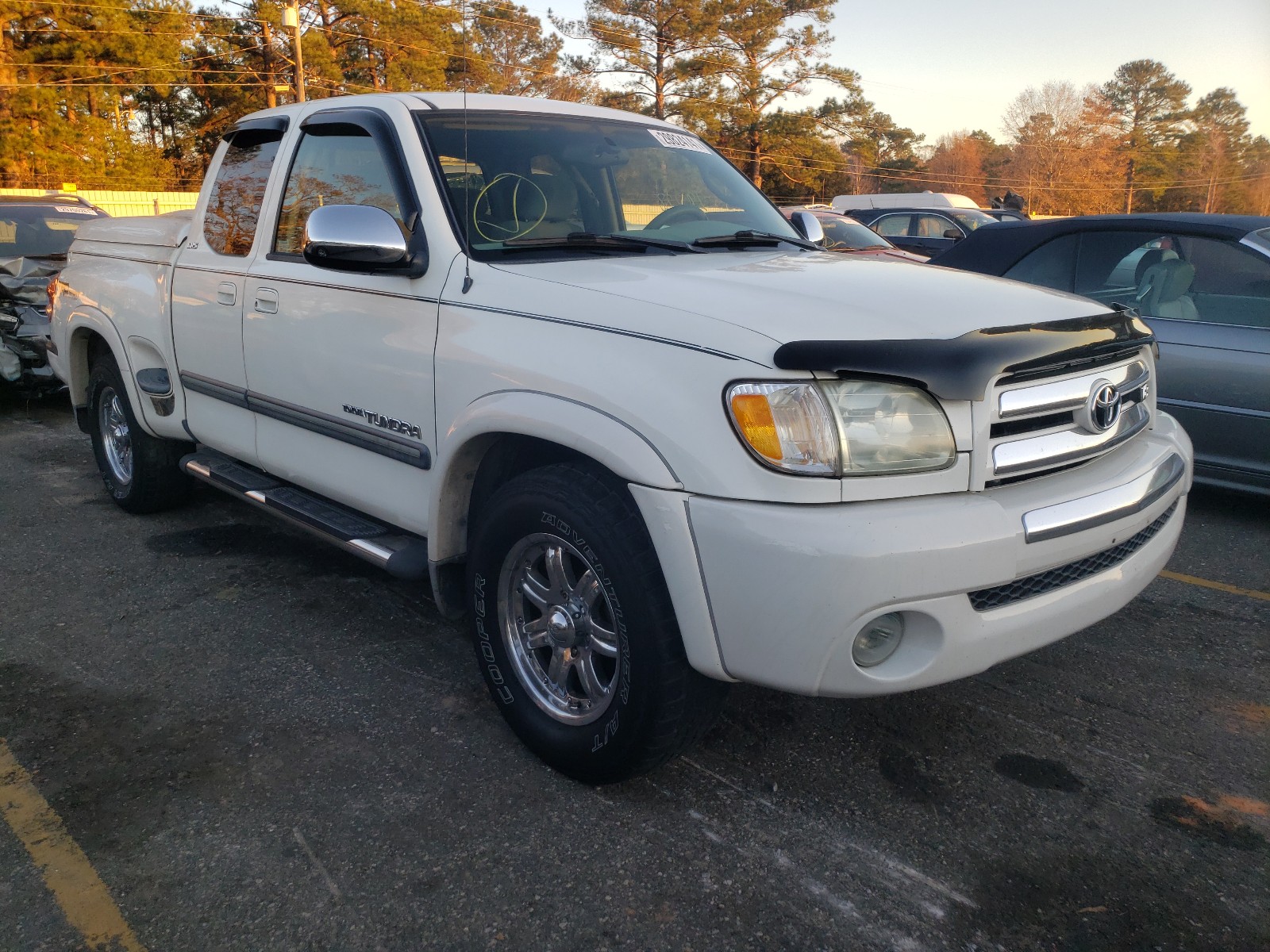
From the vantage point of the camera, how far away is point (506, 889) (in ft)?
7.91

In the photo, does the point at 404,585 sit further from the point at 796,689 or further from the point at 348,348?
the point at 796,689

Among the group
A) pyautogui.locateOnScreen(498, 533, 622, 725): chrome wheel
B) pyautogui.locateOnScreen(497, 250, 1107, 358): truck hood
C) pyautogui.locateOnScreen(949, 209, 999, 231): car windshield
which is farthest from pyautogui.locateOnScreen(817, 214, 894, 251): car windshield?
pyautogui.locateOnScreen(498, 533, 622, 725): chrome wheel

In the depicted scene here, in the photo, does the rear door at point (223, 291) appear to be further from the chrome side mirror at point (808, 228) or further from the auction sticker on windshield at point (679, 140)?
the chrome side mirror at point (808, 228)

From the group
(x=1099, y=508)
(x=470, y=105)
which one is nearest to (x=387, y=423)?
(x=470, y=105)

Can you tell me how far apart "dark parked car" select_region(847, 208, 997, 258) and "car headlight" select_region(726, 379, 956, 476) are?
1454cm

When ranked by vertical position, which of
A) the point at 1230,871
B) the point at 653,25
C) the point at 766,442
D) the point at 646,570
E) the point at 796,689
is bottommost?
the point at 1230,871

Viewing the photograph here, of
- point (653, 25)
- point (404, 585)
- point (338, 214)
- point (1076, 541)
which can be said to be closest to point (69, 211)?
point (404, 585)

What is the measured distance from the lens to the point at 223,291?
4.06 metres

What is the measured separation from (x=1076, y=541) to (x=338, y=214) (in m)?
2.30

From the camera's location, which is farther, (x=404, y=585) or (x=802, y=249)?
(x=404, y=585)

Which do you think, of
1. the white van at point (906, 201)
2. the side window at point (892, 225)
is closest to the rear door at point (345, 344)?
the side window at point (892, 225)

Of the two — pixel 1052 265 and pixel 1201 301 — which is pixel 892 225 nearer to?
pixel 1052 265

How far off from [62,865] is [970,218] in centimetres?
1788

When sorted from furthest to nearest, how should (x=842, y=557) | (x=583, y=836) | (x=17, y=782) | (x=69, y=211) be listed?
(x=69, y=211) → (x=17, y=782) → (x=583, y=836) → (x=842, y=557)
